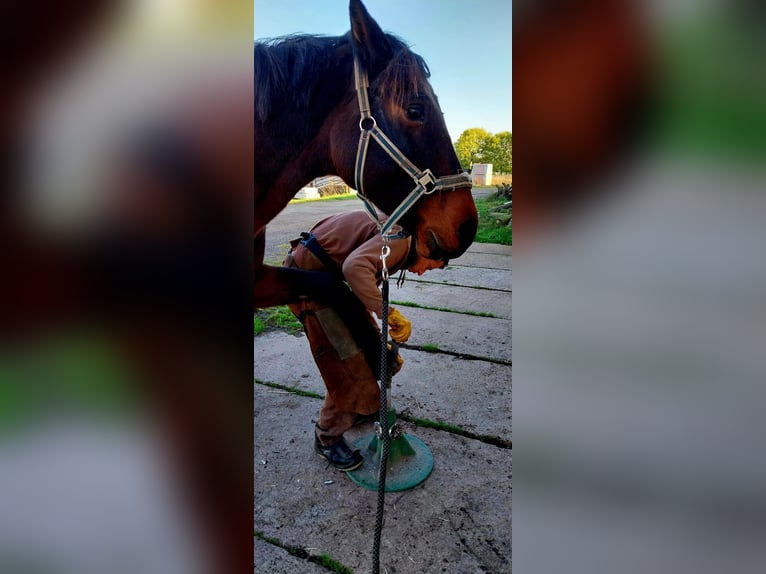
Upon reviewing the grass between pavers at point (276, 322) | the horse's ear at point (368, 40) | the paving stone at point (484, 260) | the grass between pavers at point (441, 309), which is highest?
the horse's ear at point (368, 40)

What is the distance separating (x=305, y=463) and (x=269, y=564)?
0.64 meters

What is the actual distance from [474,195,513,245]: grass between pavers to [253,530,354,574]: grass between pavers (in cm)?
733

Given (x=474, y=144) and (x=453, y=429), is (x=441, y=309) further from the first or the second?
(x=474, y=144)

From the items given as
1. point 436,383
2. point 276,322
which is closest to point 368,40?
point 436,383

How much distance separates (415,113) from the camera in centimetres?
193

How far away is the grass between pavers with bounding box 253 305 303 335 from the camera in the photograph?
14.4 ft

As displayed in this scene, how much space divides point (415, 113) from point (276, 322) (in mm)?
3076

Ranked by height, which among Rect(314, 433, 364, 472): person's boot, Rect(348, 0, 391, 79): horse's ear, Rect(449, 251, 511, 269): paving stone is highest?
Rect(348, 0, 391, 79): horse's ear

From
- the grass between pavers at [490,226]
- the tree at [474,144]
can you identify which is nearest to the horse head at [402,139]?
the tree at [474,144]

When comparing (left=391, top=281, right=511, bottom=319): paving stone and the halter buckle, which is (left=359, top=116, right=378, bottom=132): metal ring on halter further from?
(left=391, top=281, right=511, bottom=319): paving stone

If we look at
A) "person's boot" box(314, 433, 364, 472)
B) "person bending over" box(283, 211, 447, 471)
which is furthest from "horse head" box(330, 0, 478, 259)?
"person's boot" box(314, 433, 364, 472)

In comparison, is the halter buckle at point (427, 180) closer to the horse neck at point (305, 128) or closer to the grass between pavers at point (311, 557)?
the horse neck at point (305, 128)

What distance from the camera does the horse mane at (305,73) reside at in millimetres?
1917

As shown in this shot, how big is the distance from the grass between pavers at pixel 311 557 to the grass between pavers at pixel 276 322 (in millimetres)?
2548
